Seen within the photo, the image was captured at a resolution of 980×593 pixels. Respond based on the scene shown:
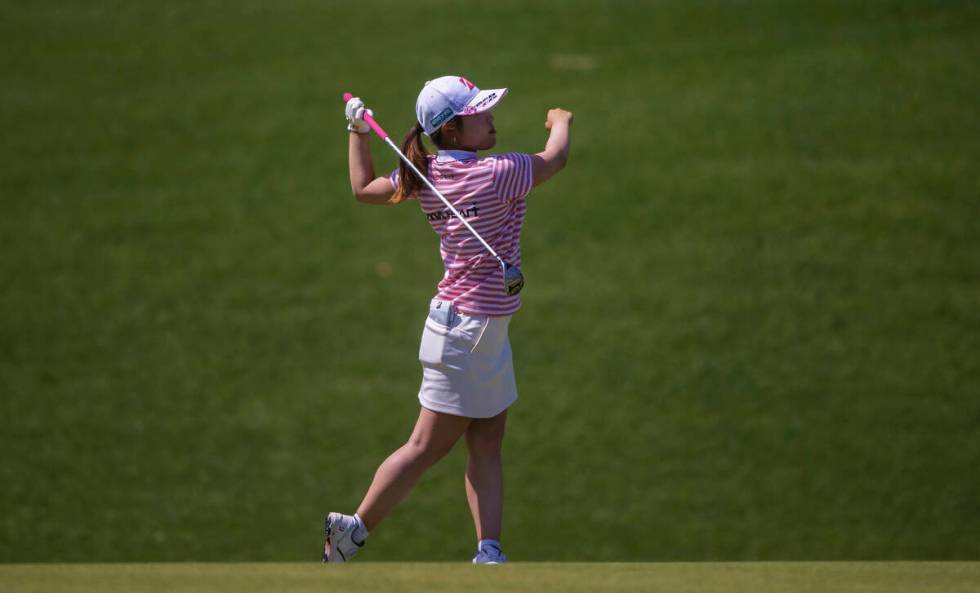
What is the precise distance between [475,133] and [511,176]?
0.24 meters

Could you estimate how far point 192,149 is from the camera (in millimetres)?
12984

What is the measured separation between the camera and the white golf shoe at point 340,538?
487 cm

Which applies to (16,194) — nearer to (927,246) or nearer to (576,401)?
(576,401)

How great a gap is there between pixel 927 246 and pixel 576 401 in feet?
10.4

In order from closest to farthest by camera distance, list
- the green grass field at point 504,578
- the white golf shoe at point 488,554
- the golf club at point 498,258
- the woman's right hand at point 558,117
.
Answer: the green grass field at point 504,578 → the golf club at point 498,258 → the white golf shoe at point 488,554 → the woman's right hand at point 558,117

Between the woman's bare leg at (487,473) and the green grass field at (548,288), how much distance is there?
11.6 ft

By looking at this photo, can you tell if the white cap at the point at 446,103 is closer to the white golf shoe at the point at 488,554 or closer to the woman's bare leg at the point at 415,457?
the woman's bare leg at the point at 415,457

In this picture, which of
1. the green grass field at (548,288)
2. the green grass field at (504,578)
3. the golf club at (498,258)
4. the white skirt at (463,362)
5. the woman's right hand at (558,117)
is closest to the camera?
the green grass field at (504,578)

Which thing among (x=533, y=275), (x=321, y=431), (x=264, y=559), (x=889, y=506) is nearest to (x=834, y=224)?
(x=533, y=275)

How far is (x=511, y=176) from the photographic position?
4680 mm

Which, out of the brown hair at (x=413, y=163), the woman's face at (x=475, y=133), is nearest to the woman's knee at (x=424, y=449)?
the brown hair at (x=413, y=163)

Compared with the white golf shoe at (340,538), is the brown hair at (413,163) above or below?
above

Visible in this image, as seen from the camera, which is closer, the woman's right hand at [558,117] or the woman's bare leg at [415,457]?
the woman's bare leg at [415,457]

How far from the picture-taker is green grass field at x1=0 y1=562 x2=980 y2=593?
13.0ft
